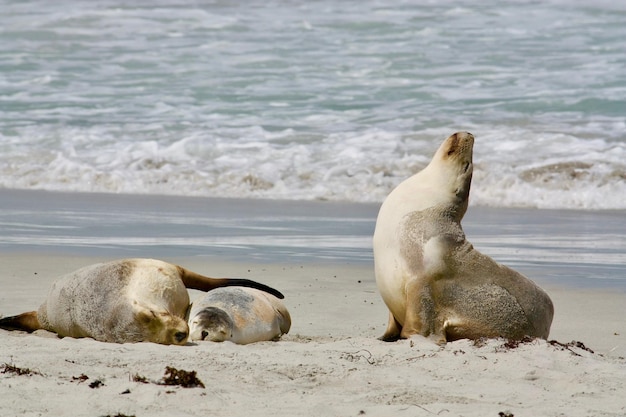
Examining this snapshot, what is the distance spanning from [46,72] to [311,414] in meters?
19.3

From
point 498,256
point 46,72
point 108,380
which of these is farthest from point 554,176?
point 46,72

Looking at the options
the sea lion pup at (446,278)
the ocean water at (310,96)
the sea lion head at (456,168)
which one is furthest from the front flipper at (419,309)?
the ocean water at (310,96)

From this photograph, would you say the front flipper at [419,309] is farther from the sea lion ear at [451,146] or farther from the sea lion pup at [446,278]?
the sea lion ear at [451,146]

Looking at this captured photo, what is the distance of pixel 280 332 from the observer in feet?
17.3

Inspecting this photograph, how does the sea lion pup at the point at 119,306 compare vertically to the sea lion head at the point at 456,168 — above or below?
below

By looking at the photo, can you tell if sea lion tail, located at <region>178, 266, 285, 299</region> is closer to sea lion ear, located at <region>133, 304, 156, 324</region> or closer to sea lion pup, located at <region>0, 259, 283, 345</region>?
sea lion pup, located at <region>0, 259, 283, 345</region>

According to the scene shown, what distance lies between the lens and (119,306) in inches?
194

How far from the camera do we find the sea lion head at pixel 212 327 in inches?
196

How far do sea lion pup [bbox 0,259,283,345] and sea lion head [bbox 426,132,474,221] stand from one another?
1296 mm

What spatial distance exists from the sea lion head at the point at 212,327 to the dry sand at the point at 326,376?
0.37ft

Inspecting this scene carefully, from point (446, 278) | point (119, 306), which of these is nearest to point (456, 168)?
point (446, 278)

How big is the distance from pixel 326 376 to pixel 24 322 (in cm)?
177

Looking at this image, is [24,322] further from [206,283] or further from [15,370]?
[15,370]

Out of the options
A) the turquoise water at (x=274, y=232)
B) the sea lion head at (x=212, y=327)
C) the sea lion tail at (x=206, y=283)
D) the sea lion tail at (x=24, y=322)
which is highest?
the sea lion tail at (x=206, y=283)
